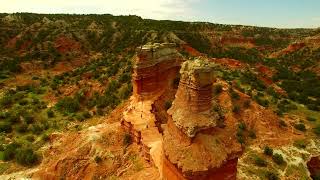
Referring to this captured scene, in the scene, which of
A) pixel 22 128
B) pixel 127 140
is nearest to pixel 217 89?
pixel 127 140

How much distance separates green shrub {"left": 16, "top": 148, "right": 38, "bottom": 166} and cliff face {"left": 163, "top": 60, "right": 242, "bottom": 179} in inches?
467

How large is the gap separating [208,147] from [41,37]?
63946 millimetres

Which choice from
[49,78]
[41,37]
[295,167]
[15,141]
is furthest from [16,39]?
[295,167]

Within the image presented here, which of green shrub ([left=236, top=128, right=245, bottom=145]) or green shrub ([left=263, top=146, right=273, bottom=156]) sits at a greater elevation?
green shrub ([left=236, top=128, right=245, bottom=145])

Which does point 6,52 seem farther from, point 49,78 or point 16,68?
point 49,78

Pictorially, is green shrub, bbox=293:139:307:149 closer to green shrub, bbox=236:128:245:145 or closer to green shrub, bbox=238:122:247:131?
green shrub, bbox=238:122:247:131

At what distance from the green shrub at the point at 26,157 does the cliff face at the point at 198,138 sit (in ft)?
38.9

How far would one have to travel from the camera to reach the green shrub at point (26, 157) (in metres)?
23.9

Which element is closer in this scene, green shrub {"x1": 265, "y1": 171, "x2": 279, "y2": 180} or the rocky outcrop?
the rocky outcrop

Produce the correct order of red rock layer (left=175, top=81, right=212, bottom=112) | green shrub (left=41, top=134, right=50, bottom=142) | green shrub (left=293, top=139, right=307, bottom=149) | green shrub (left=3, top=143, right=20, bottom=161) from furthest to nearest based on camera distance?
green shrub (left=293, top=139, right=307, bottom=149) → green shrub (left=41, top=134, right=50, bottom=142) → green shrub (left=3, top=143, right=20, bottom=161) → red rock layer (left=175, top=81, right=212, bottom=112)

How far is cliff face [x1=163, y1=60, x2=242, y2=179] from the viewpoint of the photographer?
46.4 feet

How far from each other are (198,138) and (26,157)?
13836mm

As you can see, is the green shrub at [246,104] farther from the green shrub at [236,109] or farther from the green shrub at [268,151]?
the green shrub at [268,151]

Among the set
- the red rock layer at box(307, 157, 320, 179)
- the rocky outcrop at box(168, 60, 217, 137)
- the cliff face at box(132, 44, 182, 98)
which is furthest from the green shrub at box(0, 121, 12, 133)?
the red rock layer at box(307, 157, 320, 179)
